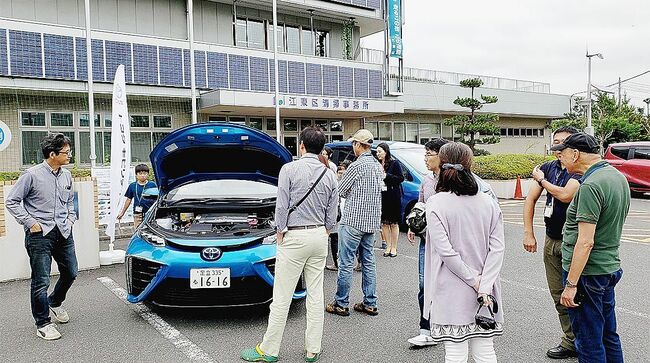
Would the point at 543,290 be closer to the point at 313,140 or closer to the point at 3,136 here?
the point at 313,140

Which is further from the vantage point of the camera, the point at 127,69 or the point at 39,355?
the point at 127,69

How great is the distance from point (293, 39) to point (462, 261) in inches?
720

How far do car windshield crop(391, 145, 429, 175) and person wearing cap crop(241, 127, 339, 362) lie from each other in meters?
5.86

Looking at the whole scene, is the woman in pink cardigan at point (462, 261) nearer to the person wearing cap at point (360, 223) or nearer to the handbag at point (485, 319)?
the handbag at point (485, 319)

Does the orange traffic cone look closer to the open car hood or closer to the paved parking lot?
the paved parking lot

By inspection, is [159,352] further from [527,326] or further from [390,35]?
[390,35]

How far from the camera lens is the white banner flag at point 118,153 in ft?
24.4

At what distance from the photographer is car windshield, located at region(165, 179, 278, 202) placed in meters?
5.54

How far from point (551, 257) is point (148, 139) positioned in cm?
1521

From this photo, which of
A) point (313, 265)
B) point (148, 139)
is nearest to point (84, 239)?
point (313, 265)

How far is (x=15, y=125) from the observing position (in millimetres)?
14508

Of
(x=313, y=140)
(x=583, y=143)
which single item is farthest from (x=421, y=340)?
(x=583, y=143)

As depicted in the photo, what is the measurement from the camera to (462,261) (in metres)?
2.72

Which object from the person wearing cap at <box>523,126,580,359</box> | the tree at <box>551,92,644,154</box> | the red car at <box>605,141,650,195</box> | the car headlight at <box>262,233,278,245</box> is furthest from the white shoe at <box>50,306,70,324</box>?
the tree at <box>551,92,644,154</box>
